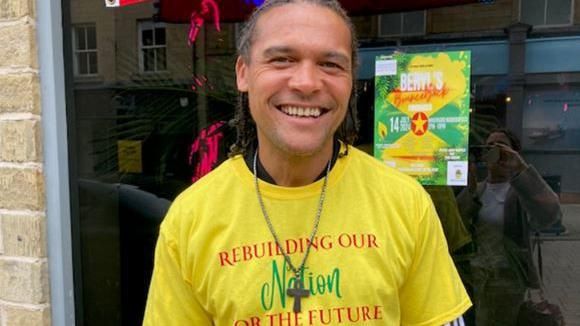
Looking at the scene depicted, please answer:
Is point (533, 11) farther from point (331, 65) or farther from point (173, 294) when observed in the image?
point (173, 294)

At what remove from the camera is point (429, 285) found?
125 centimetres

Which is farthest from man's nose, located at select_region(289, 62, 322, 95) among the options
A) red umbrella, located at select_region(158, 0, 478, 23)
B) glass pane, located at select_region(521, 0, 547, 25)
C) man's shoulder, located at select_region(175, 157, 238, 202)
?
glass pane, located at select_region(521, 0, 547, 25)

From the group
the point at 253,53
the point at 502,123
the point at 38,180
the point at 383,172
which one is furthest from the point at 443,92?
the point at 38,180

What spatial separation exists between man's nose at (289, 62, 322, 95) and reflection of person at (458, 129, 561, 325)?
1169 mm

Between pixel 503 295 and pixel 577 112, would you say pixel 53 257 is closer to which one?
pixel 503 295

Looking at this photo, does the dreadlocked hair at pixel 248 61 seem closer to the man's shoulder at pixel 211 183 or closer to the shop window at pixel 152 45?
the man's shoulder at pixel 211 183

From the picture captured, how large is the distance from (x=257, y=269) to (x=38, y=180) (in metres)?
1.25

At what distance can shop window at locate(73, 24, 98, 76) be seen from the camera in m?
2.21

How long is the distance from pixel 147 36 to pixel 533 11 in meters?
1.81

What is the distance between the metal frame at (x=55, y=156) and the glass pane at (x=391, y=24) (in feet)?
4.55

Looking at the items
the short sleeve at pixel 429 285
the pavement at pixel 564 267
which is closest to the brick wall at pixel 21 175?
the short sleeve at pixel 429 285

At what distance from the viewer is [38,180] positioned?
6.56 feet

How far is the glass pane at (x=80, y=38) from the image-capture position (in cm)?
220

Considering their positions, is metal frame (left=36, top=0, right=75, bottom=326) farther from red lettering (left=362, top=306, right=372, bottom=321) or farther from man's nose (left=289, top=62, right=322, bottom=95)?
red lettering (left=362, top=306, right=372, bottom=321)
